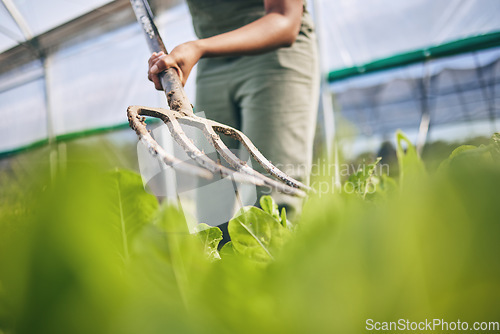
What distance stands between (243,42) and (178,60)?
10 centimetres

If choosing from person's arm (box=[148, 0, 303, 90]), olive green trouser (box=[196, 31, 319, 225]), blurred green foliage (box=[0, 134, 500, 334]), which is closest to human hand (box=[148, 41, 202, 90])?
person's arm (box=[148, 0, 303, 90])

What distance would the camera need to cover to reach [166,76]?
450 mm

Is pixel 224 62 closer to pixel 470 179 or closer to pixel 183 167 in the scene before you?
pixel 183 167

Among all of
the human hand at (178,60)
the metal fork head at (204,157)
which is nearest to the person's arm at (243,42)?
the human hand at (178,60)

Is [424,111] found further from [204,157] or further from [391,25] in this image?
[204,157]

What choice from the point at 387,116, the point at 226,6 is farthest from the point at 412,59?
the point at 226,6

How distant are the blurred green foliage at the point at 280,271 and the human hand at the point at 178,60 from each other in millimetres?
400

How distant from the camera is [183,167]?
25cm

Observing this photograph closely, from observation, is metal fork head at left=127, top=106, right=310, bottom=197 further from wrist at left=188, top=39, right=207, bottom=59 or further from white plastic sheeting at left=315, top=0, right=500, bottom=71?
white plastic sheeting at left=315, top=0, right=500, bottom=71

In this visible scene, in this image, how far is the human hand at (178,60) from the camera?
17.6 inches

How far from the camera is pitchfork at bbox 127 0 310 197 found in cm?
28

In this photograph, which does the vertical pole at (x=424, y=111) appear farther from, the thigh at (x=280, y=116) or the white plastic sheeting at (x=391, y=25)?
the thigh at (x=280, y=116)

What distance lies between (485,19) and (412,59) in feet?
2.29

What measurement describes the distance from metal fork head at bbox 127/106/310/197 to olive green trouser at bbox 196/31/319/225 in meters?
0.23
